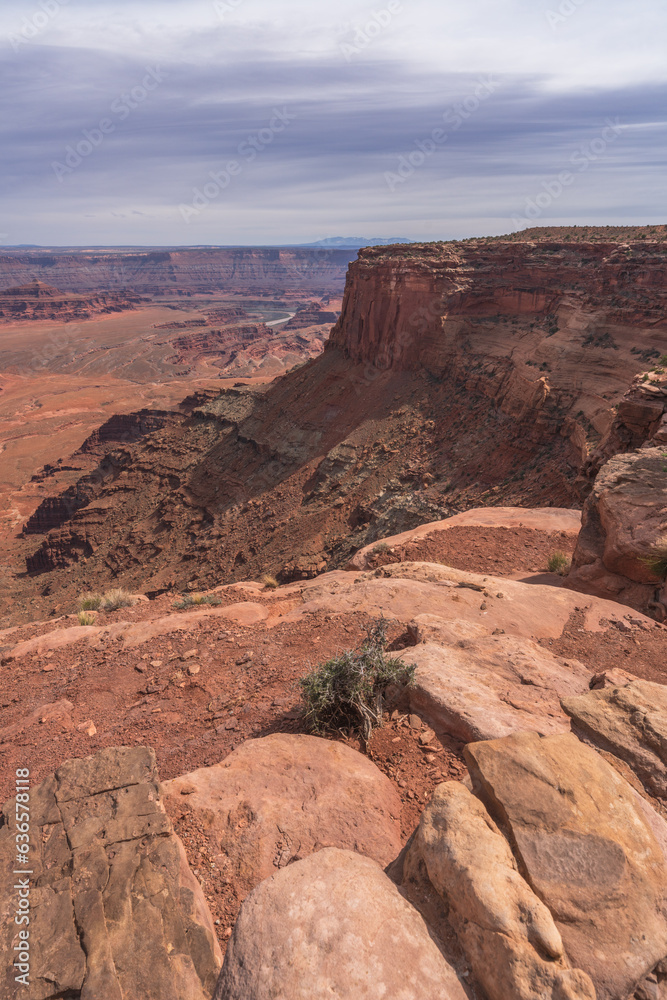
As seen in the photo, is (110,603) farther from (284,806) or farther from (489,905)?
(489,905)

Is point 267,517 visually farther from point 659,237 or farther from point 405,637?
point 659,237

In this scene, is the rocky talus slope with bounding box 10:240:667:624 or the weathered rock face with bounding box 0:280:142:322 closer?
the rocky talus slope with bounding box 10:240:667:624

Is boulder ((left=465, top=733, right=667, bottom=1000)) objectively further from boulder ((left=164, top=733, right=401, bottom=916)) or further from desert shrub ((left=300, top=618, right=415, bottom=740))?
desert shrub ((left=300, top=618, right=415, bottom=740))

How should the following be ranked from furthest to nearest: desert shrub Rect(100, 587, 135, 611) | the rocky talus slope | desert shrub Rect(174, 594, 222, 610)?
the rocky talus slope < desert shrub Rect(100, 587, 135, 611) < desert shrub Rect(174, 594, 222, 610)

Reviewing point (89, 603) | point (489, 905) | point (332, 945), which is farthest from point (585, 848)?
point (89, 603)

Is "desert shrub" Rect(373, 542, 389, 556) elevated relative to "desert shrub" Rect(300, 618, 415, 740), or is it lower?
lower

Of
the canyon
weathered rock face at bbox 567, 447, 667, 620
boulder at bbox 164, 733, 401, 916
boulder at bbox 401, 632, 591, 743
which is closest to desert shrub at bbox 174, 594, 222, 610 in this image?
the canyon
